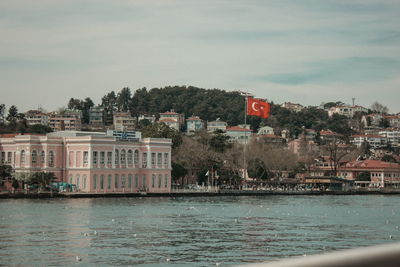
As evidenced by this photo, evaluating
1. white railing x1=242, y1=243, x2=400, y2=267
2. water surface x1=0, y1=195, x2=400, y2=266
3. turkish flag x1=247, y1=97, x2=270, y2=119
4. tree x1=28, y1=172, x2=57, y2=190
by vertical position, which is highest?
turkish flag x1=247, y1=97, x2=270, y2=119

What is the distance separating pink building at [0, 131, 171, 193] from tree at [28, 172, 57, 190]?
96cm

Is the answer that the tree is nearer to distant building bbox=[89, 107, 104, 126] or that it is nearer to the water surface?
the water surface

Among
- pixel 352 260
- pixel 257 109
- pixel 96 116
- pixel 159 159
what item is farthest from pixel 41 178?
pixel 96 116

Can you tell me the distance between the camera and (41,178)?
7738cm

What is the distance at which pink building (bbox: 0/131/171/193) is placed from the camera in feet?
266

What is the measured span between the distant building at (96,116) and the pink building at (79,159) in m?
104

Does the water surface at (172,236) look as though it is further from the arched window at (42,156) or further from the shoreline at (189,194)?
the arched window at (42,156)

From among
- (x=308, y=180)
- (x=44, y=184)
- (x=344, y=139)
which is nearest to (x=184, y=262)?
(x=44, y=184)

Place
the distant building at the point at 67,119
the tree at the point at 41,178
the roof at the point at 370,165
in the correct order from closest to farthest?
the tree at the point at 41,178 → the roof at the point at 370,165 → the distant building at the point at 67,119

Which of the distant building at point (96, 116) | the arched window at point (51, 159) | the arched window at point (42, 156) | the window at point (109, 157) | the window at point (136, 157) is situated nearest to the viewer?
the arched window at point (42, 156)

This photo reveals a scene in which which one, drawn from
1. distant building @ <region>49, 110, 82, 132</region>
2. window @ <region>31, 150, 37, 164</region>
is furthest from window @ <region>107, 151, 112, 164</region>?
distant building @ <region>49, 110, 82, 132</region>

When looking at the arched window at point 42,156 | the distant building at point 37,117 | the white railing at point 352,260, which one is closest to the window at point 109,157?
the arched window at point 42,156

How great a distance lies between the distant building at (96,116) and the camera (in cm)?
19060

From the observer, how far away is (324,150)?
168625 millimetres
